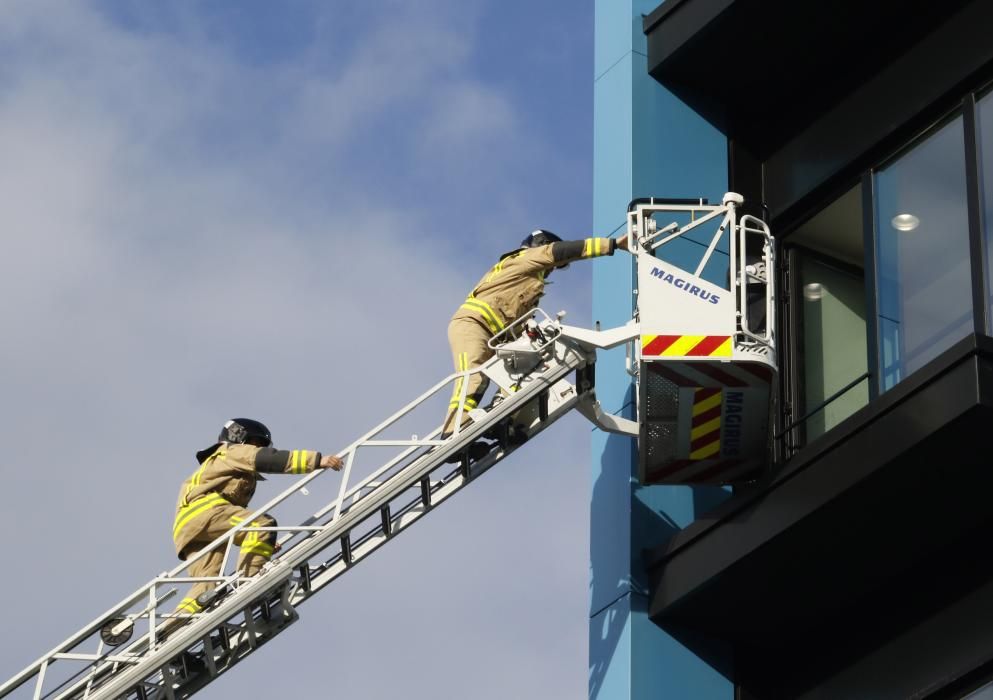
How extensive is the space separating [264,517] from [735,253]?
5.32 meters

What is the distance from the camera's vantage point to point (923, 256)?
66.5 feet

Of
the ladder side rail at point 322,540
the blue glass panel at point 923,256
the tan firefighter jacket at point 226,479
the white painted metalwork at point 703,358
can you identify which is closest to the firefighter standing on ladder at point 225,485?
the tan firefighter jacket at point 226,479

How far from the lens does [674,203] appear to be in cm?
2147

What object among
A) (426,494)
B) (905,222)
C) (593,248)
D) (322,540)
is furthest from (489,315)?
(905,222)

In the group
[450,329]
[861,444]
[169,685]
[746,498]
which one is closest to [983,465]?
[861,444]

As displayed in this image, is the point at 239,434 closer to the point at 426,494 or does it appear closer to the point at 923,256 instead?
the point at 426,494

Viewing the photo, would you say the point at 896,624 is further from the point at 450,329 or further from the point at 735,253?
the point at 450,329

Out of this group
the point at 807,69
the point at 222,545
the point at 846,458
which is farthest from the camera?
the point at 807,69

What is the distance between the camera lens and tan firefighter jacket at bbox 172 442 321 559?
21.3 m

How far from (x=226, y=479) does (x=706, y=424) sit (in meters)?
5.01

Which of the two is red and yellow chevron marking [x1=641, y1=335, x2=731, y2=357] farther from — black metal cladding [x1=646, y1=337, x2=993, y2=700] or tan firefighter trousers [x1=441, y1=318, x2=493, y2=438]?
tan firefighter trousers [x1=441, y1=318, x2=493, y2=438]

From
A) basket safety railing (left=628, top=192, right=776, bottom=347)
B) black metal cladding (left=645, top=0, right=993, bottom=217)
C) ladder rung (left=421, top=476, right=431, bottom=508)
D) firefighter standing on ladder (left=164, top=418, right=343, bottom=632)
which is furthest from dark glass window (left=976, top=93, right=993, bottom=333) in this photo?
firefighter standing on ladder (left=164, top=418, right=343, bottom=632)

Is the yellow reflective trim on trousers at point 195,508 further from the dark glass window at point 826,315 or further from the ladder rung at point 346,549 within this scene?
the dark glass window at point 826,315

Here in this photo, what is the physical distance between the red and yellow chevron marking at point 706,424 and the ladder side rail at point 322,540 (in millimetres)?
1251
